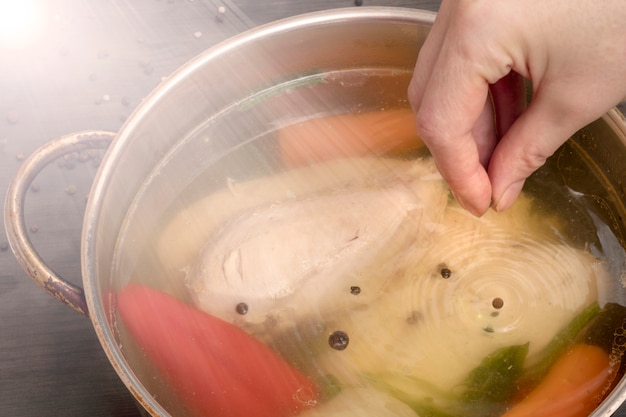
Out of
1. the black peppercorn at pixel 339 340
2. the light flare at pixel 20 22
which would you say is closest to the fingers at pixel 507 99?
the black peppercorn at pixel 339 340

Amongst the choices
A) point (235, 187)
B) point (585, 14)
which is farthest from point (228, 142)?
point (585, 14)

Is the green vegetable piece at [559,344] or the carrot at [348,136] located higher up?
the carrot at [348,136]

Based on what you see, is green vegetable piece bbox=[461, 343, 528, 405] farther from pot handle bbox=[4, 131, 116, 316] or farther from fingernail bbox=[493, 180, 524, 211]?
pot handle bbox=[4, 131, 116, 316]

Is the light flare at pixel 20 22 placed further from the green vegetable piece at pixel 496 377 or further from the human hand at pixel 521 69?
the green vegetable piece at pixel 496 377

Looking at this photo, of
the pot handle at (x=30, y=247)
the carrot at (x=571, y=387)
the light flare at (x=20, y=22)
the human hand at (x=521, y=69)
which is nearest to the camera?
the human hand at (x=521, y=69)

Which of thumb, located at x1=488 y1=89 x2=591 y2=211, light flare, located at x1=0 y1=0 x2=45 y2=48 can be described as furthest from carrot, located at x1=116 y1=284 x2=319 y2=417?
light flare, located at x1=0 y1=0 x2=45 y2=48
